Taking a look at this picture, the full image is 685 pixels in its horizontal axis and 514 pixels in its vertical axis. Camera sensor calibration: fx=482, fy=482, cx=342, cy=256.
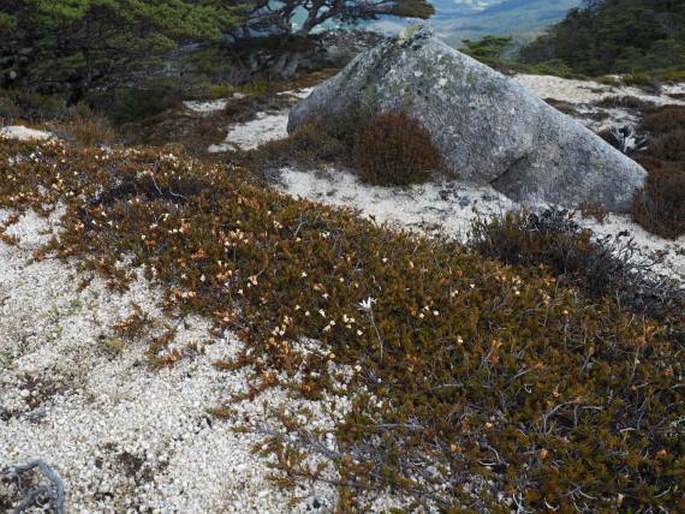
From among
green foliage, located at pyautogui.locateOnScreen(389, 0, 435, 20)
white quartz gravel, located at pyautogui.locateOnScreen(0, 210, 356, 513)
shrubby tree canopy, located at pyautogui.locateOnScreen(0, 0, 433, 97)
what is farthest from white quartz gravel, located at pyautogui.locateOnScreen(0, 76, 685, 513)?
Answer: green foliage, located at pyautogui.locateOnScreen(389, 0, 435, 20)

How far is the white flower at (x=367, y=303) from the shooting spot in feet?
14.2

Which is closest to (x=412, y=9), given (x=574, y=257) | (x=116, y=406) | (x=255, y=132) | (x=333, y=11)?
(x=333, y=11)

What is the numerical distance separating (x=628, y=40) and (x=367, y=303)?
43912 mm

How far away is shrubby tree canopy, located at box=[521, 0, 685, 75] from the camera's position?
32.0 metres

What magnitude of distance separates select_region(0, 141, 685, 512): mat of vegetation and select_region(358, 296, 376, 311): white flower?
0.04m

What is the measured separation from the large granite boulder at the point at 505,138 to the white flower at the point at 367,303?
21.6 ft

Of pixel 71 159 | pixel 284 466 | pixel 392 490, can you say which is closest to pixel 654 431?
pixel 392 490

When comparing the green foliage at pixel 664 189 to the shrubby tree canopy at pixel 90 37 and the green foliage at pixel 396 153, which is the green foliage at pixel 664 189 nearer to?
the green foliage at pixel 396 153

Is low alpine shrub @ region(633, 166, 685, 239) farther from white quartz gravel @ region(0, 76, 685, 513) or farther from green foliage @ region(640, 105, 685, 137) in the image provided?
white quartz gravel @ region(0, 76, 685, 513)

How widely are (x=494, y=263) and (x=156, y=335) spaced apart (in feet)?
11.9

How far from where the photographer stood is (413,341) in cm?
432

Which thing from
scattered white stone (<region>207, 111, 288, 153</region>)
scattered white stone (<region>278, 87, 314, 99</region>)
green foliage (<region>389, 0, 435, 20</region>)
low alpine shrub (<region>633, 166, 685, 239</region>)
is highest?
green foliage (<region>389, 0, 435, 20</region>)

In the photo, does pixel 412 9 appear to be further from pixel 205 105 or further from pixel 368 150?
pixel 368 150

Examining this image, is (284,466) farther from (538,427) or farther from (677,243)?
(677,243)
